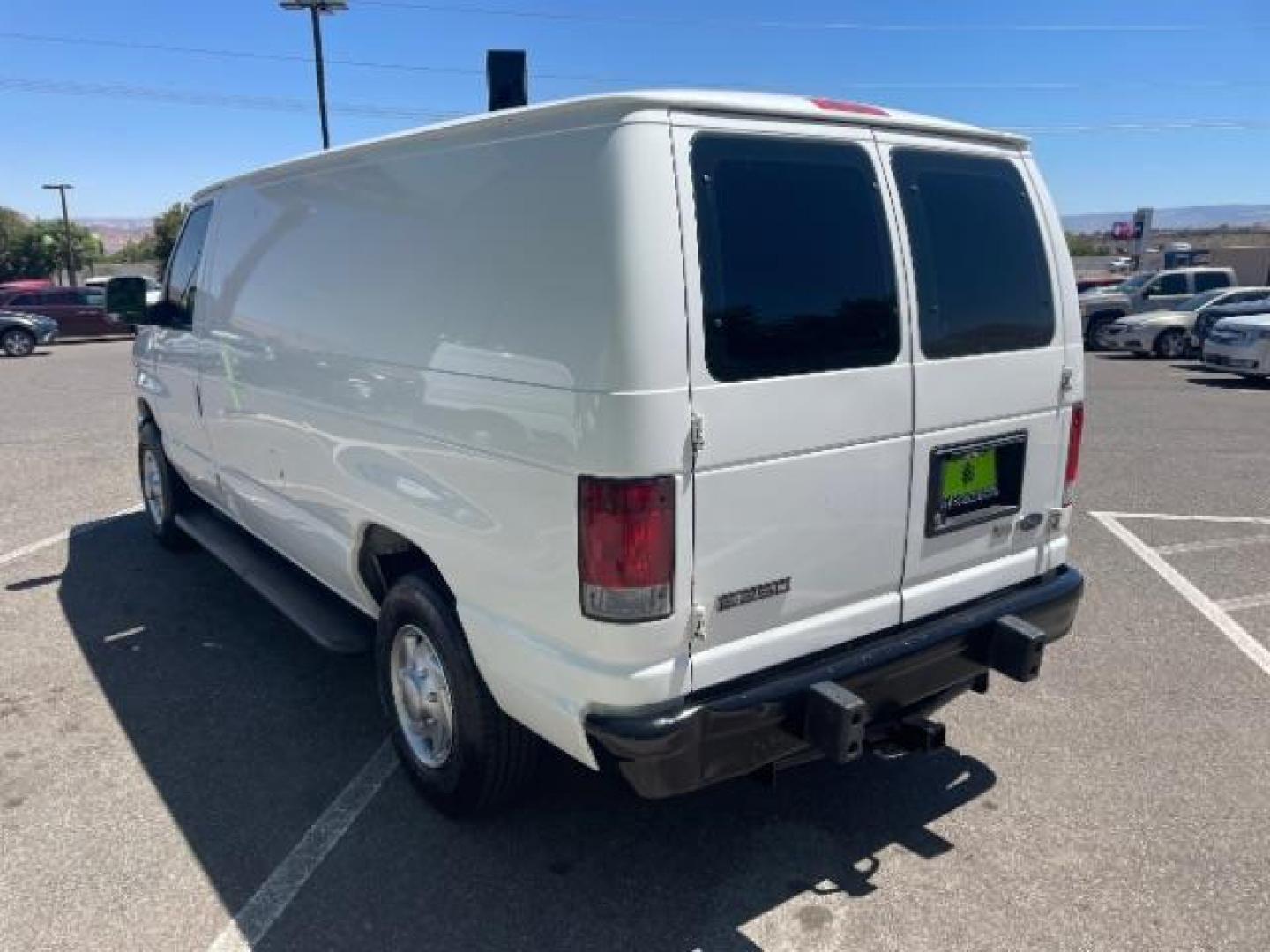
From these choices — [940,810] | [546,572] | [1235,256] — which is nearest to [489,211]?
[546,572]

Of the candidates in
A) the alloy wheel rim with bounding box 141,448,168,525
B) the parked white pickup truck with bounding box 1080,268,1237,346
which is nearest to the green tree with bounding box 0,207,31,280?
the parked white pickup truck with bounding box 1080,268,1237,346

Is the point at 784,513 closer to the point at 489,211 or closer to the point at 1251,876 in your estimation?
the point at 489,211

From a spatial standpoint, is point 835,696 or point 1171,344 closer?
point 835,696

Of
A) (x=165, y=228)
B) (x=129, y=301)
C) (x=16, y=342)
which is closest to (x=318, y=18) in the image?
(x=16, y=342)

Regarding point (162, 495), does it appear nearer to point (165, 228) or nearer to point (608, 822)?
point (608, 822)

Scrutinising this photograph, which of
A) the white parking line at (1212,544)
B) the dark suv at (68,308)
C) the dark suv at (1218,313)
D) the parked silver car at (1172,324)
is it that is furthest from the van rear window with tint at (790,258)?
the dark suv at (68,308)

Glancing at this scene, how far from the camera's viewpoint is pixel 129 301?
5.76 meters

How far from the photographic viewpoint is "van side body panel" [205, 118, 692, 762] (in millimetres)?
2369

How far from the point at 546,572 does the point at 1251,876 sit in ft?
7.77

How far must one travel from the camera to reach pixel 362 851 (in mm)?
3125

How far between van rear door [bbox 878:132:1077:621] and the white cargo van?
0.01 metres

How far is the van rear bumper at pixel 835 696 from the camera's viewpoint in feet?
8.21

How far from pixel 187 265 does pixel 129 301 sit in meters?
0.72

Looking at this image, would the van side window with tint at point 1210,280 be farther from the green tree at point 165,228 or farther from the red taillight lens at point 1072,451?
the green tree at point 165,228
